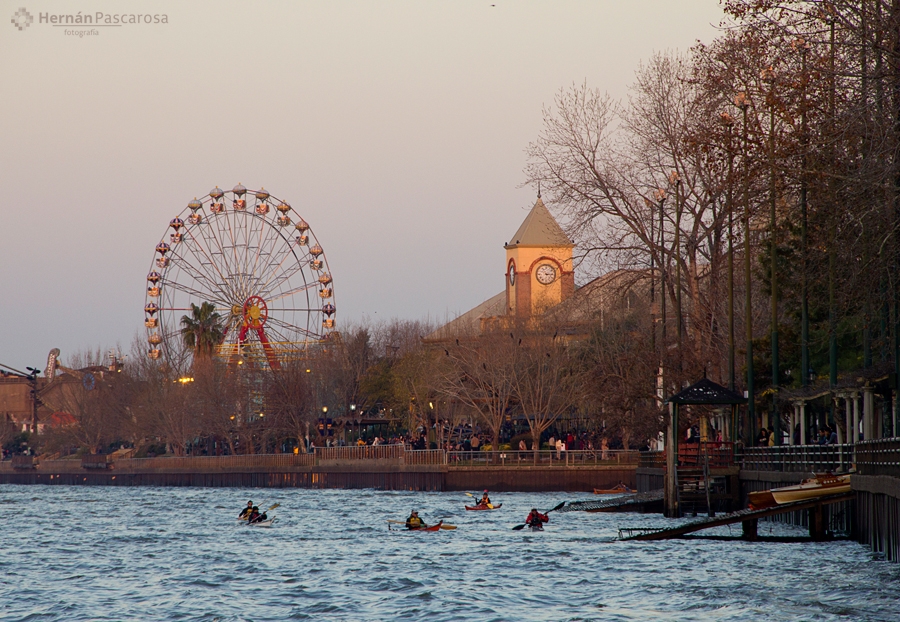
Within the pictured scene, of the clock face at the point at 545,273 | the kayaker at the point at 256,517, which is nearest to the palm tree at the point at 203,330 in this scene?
the clock face at the point at 545,273

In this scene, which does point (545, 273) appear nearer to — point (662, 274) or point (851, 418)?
point (662, 274)

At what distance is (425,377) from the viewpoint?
85.6 m

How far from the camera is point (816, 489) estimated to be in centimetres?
2970

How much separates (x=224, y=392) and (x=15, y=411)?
59.6m

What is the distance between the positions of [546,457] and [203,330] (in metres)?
41.3

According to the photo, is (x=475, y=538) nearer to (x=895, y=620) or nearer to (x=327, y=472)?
(x=895, y=620)

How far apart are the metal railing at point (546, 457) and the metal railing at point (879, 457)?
37071mm

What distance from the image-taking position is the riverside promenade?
65938 millimetres

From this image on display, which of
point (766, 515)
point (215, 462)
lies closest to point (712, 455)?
point (766, 515)

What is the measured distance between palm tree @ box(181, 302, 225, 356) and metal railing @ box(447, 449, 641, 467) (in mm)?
35641

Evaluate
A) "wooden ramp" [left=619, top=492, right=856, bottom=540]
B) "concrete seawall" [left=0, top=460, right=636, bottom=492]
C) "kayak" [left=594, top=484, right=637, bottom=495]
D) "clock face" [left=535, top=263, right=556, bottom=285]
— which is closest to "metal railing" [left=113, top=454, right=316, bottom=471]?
"concrete seawall" [left=0, top=460, right=636, bottom=492]

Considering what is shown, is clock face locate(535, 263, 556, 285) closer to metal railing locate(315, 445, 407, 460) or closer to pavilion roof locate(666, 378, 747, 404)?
metal railing locate(315, 445, 407, 460)

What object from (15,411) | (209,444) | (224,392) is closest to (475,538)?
(224,392)

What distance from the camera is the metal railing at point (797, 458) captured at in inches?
1231
